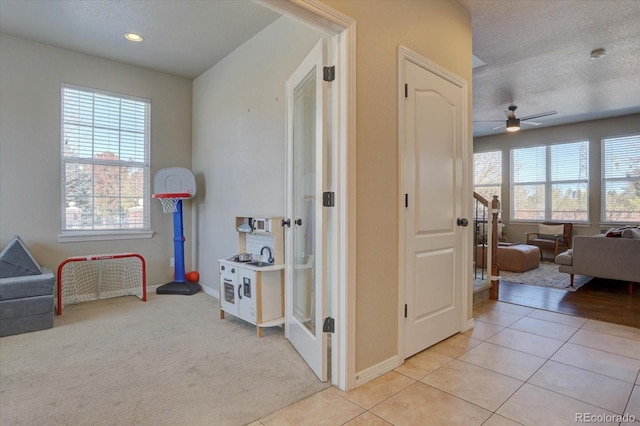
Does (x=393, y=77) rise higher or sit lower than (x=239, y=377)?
higher

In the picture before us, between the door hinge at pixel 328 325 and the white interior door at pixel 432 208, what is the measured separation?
1.89 ft

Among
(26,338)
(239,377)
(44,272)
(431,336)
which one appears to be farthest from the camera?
(44,272)

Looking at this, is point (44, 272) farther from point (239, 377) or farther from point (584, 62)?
point (584, 62)

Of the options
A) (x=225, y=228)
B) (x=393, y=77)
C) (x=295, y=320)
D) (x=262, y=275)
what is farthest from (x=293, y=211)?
(x=225, y=228)

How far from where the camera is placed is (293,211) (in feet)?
8.62

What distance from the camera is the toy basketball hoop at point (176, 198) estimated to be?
425 cm

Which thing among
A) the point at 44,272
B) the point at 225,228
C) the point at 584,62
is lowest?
the point at 44,272

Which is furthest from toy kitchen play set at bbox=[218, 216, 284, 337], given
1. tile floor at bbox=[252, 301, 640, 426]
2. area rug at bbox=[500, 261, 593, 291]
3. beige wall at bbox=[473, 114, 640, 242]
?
beige wall at bbox=[473, 114, 640, 242]

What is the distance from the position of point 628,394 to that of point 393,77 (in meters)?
2.27

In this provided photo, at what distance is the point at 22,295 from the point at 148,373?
167 centimetres

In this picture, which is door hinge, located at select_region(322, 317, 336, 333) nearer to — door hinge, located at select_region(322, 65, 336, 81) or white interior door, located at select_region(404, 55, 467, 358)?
white interior door, located at select_region(404, 55, 467, 358)

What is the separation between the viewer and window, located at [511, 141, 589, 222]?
712 centimetres

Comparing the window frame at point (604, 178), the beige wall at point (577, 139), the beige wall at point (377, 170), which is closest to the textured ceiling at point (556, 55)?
the beige wall at point (577, 139)

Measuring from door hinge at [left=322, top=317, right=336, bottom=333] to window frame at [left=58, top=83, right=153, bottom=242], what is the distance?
3.25 m
